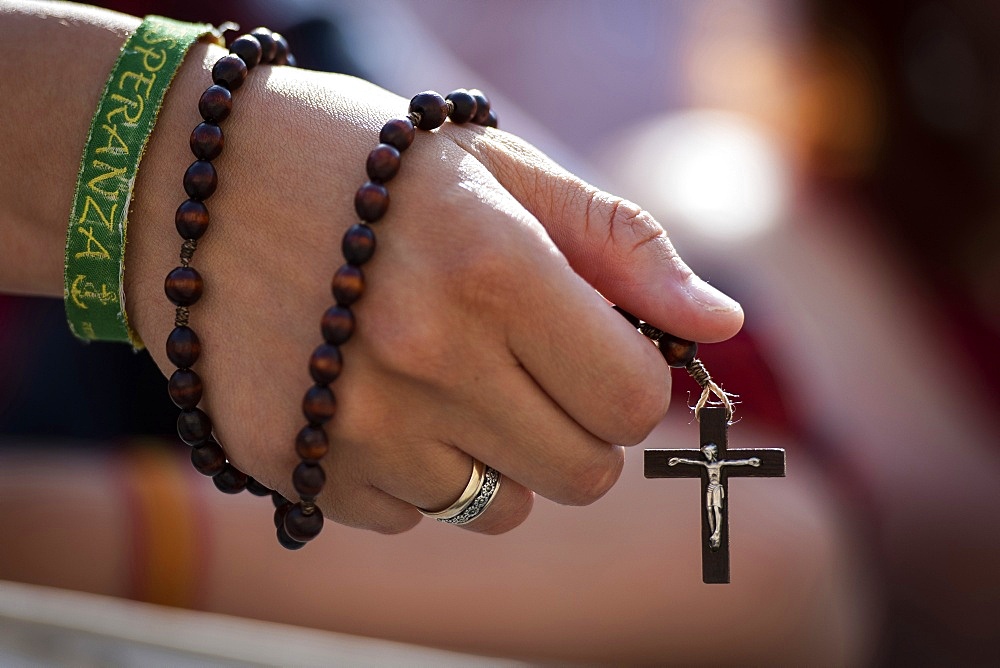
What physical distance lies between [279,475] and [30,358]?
1.36m

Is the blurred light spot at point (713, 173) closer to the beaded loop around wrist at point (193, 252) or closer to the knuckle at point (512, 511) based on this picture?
the knuckle at point (512, 511)

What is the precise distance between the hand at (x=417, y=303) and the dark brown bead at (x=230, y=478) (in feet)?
0.14

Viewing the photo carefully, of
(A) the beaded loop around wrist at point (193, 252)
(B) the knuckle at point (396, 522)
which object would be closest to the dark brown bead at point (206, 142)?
(A) the beaded loop around wrist at point (193, 252)

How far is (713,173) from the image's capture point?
256 cm

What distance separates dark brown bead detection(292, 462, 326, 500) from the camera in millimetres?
930

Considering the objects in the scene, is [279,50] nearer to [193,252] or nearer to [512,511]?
[193,252]

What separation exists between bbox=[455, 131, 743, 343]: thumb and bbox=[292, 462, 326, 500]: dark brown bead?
0.37 m

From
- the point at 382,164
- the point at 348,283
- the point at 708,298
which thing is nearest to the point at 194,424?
the point at 348,283

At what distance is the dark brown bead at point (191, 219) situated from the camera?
36.7 inches

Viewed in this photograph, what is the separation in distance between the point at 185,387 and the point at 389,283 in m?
0.25

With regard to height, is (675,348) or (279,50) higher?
(279,50)

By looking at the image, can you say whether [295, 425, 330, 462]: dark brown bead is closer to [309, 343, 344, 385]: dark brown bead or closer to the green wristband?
[309, 343, 344, 385]: dark brown bead

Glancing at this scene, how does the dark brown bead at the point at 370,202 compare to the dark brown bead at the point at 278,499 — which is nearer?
the dark brown bead at the point at 370,202

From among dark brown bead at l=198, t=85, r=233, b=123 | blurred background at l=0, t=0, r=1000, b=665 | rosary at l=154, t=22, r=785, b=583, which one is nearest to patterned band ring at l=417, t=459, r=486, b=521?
rosary at l=154, t=22, r=785, b=583
